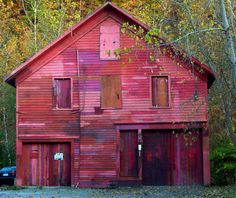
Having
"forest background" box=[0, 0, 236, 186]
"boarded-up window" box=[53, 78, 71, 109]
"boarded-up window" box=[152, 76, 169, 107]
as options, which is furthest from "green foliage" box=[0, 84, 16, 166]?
"boarded-up window" box=[152, 76, 169, 107]

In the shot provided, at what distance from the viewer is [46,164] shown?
83.3 feet

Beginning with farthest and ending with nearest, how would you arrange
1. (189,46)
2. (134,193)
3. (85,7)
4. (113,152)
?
(85,7)
(113,152)
(134,193)
(189,46)

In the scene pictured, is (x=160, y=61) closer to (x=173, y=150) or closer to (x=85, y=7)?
(x=173, y=150)

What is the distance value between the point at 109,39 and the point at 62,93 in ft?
11.8

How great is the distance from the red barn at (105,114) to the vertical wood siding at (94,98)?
5 centimetres

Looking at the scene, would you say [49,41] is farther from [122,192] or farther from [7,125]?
[122,192]

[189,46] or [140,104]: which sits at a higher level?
[189,46]

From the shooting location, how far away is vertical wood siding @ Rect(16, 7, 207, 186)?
2503cm

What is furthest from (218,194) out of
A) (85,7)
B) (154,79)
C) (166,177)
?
(85,7)

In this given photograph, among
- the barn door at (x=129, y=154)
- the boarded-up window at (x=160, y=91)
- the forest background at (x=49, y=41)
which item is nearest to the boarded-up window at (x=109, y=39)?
the forest background at (x=49, y=41)

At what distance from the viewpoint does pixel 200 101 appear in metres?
25.4

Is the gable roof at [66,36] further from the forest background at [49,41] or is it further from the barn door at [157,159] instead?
the barn door at [157,159]

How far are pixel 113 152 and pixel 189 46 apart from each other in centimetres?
801

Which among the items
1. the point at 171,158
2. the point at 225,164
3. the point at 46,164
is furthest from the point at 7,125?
the point at 225,164
